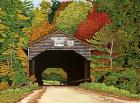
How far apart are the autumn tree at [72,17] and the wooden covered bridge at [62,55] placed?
38.5ft

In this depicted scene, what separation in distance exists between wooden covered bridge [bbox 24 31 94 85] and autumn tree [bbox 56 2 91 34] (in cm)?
1174

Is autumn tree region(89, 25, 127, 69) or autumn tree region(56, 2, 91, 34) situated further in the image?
autumn tree region(56, 2, 91, 34)

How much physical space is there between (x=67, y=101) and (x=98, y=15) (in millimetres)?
41406

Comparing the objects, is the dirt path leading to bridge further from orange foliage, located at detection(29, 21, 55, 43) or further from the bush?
orange foliage, located at detection(29, 21, 55, 43)

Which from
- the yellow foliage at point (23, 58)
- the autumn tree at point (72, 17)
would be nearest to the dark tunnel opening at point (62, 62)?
the yellow foliage at point (23, 58)

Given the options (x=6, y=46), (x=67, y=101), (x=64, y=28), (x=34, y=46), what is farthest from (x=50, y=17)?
(x=67, y=101)

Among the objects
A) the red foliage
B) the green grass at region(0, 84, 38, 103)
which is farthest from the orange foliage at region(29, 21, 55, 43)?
the green grass at region(0, 84, 38, 103)

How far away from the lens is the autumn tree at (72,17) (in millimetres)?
80688

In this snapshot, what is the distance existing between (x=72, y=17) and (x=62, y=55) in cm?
1628

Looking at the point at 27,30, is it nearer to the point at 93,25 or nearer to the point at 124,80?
the point at 93,25

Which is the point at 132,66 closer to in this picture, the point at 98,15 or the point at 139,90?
the point at 139,90

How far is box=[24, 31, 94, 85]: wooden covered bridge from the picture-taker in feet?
173

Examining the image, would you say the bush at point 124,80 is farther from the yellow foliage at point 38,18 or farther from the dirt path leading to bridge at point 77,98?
the yellow foliage at point 38,18

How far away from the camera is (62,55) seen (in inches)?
2680
